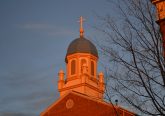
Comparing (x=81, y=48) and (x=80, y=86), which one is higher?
(x=81, y=48)

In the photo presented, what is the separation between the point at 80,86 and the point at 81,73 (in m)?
1.36

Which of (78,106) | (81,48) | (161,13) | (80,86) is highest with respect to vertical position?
(81,48)

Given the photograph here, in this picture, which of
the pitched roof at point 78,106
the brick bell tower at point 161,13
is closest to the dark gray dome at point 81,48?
the pitched roof at point 78,106

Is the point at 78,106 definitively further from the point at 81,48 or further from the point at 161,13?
the point at 161,13

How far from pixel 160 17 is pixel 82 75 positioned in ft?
79.3

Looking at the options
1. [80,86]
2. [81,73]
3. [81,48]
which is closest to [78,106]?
[80,86]

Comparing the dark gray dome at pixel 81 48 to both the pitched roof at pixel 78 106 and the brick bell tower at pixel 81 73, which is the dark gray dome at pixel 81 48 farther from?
the pitched roof at pixel 78 106

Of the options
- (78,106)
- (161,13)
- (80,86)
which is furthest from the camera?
(80,86)

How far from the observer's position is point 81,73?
37656mm

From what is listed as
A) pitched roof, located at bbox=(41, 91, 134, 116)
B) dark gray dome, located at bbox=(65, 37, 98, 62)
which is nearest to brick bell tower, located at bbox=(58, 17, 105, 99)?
dark gray dome, located at bbox=(65, 37, 98, 62)

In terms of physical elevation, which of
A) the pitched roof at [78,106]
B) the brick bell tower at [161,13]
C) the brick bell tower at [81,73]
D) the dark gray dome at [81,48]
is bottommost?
the brick bell tower at [161,13]

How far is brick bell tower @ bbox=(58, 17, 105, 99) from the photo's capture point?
123 feet

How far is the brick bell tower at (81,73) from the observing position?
37344 millimetres

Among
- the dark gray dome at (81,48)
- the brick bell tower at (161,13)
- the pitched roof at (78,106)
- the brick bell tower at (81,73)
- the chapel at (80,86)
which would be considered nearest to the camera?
the brick bell tower at (161,13)
